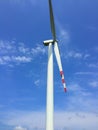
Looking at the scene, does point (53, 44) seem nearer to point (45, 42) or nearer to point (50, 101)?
point (45, 42)

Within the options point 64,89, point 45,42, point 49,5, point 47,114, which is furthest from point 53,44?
point 47,114

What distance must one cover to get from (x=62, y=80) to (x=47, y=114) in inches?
288

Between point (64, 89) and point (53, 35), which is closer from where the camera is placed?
point (64, 89)

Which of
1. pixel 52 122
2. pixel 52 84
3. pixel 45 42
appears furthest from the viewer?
pixel 45 42

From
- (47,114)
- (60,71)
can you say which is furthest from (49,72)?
(47,114)

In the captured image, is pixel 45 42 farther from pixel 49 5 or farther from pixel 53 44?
pixel 49 5

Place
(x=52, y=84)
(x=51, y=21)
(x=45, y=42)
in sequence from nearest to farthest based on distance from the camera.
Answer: (x=52, y=84), (x=51, y=21), (x=45, y=42)

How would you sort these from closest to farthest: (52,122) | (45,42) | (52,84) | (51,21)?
(52,122) → (52,84) → (51,21) → (45,42)

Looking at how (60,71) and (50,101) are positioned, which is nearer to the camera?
(50,101)

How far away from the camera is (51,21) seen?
50594mm

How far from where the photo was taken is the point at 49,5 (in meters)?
49.1

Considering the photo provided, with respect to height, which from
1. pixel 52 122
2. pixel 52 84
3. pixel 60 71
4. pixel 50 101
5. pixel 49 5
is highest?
pixel 49 5

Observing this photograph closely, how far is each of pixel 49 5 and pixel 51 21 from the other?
135 inches

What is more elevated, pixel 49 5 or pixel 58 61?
pixel 49 5
